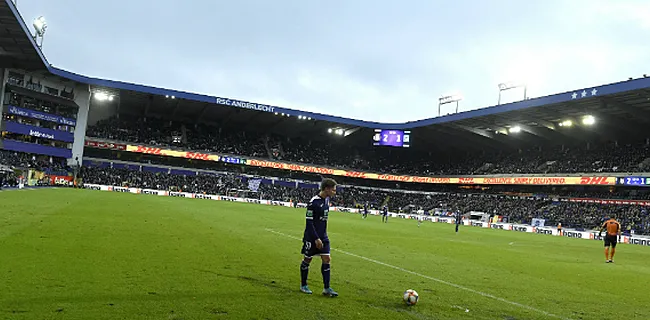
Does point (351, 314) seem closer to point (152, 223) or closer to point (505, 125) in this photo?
point (152, 223)

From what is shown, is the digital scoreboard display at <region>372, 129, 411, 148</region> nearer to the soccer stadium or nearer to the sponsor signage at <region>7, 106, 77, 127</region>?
the soccer stadium

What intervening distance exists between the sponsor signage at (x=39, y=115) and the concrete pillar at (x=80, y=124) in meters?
0.90

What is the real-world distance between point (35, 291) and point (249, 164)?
67.0m

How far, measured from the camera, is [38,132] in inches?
2219

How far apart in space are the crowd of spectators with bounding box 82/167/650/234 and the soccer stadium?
31cm

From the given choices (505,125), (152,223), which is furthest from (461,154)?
(152,223)

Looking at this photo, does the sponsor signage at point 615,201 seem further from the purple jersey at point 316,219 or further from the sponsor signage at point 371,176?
the purple jersey at point 316,219

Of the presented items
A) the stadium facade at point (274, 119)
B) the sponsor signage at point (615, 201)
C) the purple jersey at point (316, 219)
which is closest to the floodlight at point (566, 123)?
the stadium facade at point (274, 119)

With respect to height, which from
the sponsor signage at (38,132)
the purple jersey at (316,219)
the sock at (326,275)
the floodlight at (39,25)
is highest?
the floodlight at (39,25)

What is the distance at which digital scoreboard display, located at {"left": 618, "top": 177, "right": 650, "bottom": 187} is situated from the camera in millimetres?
47500

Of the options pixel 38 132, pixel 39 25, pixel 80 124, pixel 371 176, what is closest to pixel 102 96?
pixel 80 124

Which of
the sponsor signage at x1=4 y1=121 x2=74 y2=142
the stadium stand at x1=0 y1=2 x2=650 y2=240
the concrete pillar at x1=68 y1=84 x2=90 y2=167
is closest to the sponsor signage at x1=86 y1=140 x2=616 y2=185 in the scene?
the stadium stand at x1=0 y1=2 x2=650 y2=240

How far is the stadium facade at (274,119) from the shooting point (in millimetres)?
46500

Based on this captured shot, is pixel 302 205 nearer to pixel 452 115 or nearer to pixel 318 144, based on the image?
pixel 318 144
